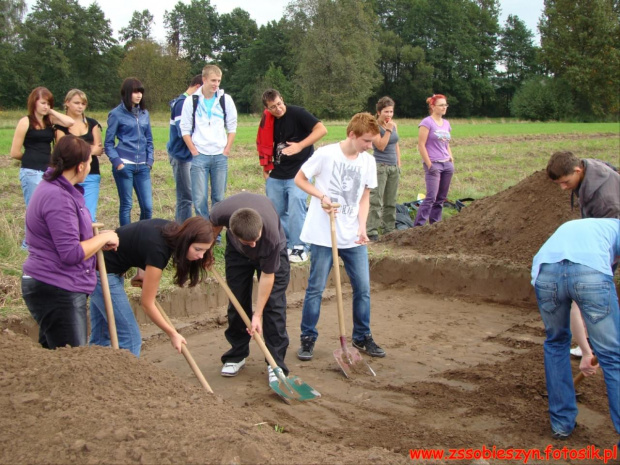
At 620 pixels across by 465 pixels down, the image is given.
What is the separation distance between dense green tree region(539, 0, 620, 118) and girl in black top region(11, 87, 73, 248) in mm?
55347

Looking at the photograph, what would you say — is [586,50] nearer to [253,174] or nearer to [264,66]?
[264,66]

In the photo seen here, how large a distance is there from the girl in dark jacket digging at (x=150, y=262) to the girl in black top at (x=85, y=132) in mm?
2614

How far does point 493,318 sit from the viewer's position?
7082mm

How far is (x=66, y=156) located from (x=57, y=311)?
3.24 feet

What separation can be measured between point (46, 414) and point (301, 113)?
4793 mm

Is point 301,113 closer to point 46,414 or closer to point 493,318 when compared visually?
point 493,318

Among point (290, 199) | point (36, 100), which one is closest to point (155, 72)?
point (36, 100)

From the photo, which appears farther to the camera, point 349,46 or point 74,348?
point 349,46

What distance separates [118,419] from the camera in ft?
10.2

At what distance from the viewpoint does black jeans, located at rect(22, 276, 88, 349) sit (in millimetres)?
3928

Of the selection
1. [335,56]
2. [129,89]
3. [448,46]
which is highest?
[448,46]

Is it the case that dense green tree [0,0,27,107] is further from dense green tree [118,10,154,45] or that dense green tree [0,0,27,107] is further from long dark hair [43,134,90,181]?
long dark hair [43,134,90,181]

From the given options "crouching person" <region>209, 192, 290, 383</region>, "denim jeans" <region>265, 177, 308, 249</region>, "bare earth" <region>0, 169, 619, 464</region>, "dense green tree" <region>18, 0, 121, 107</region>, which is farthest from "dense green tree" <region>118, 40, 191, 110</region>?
"crouching person" <region>209, 192, 290, 383</region>

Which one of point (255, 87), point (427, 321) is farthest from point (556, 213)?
point (255, 87)
